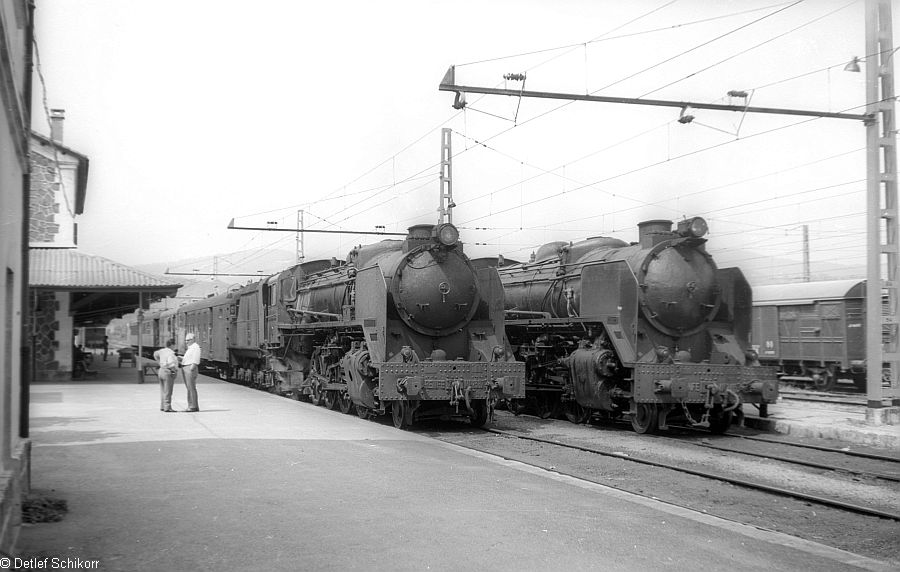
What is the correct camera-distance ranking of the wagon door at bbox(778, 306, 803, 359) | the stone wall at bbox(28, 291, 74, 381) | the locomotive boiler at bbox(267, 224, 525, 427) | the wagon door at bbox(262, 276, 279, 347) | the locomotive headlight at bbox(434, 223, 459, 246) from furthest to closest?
the stone wall at bbox(28, 291, 74, 381), the wagon door at bbox(778, 306, 803, 359), the wagon door at bbox(262, 276, 279, 347), the locomotive headlight at bbox(434, 223, 459, 246), the locomotive boiler at bbox(267, 224, 525, 427)

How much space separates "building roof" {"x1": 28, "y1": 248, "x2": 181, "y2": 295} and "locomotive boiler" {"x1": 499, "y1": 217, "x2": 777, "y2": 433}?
43.8 feet

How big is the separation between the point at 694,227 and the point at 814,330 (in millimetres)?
11249

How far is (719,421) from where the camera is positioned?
13.2 meters

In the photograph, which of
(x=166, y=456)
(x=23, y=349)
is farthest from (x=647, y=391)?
(x=23, y=349)

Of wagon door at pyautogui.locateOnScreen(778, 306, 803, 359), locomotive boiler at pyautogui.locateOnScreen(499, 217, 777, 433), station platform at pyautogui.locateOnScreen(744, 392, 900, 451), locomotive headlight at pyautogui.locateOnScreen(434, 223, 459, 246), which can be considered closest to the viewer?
station platform at pyautogui.locateOnScreen(744, 392, 900, 451)

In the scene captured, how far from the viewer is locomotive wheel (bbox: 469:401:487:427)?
13.1 m

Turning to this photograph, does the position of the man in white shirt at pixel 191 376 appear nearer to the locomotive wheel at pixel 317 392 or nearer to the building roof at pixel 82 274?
the locomotive wheel at pixel 317 392

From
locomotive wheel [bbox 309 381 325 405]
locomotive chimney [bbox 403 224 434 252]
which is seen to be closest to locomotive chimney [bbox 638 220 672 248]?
locomotive chimney [bbox 403 224 434 252]

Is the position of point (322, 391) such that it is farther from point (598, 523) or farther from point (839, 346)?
point (839, 346)

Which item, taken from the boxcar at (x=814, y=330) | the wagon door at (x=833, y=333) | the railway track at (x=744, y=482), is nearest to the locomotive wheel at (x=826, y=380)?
the boxcar at (x=814, y=330)

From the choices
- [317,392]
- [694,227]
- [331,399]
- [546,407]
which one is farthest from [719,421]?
[317,392]

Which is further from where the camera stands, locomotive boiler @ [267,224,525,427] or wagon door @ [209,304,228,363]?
wagon door @ [209,304,228,363]

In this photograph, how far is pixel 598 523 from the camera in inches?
245

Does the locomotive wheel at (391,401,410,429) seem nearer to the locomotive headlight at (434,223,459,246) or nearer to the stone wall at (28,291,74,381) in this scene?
the locomotive headlight at (434,223,459,246)
